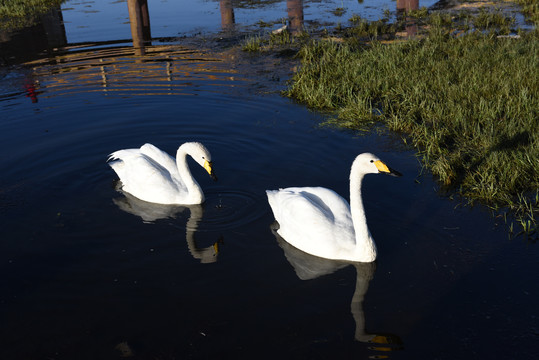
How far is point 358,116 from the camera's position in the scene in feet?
36.9

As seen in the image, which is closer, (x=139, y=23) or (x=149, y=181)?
(x=149, y=181)

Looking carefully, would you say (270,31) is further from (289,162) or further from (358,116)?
(289,162)

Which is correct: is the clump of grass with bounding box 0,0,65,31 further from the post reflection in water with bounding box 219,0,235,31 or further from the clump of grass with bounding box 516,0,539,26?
the clump of grass with bounding box 516,0,539,26

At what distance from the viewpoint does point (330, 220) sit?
6922 millimetres

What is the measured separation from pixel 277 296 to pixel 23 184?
17.1ft

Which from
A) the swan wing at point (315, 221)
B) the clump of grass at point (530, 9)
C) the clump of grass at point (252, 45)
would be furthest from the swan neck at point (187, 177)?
the clump of grass at point (530, 9)

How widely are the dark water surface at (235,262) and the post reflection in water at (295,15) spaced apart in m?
9.17

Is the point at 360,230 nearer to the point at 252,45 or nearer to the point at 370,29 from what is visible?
the point at 252,45

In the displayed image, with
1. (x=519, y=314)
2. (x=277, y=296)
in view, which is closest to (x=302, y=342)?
(x=277, y=296)

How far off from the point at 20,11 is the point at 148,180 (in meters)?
20.8

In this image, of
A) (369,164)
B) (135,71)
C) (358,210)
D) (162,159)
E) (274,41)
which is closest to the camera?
(369,164)

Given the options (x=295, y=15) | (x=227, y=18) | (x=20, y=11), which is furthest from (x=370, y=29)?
(x=20, y=11)

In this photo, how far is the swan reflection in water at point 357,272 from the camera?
209 inches

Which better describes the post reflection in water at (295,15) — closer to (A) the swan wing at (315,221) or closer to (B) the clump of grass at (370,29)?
(B) the clump of grass at (370,29)
